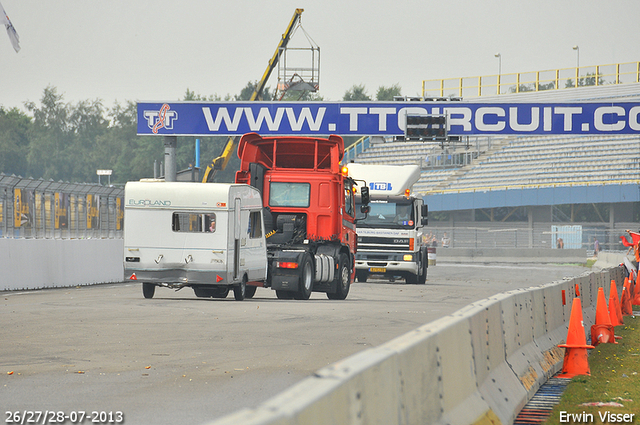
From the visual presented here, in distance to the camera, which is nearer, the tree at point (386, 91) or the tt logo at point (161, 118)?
the tt logo at point (161, 118)

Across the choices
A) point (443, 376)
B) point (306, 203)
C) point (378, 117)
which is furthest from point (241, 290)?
point (443, 376)

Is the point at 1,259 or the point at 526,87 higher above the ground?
the point at 526,87

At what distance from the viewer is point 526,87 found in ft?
244

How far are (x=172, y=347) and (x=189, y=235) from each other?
7.98 metres

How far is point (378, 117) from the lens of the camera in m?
31.6

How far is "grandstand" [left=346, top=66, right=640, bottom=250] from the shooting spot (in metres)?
60.9

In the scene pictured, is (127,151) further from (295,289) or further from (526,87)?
(295,289)

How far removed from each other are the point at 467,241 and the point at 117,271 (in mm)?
37096

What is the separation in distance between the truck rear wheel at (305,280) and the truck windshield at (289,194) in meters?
1.41

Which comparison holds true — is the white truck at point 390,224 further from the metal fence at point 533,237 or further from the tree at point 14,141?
the tree at point 14,141

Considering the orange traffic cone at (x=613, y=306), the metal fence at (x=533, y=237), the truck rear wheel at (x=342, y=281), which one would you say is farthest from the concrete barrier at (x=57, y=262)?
the metal fence at (x=533, y=237)

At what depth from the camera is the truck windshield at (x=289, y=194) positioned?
20594 millimetres

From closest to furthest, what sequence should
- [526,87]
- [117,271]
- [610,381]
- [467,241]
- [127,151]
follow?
[610,381] → [117,271] → [467,241] → [526,87] → [127,151]

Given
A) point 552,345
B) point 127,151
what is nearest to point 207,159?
point 127,151
